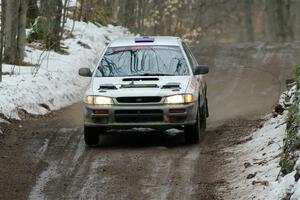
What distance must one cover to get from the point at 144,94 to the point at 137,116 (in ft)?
1.20

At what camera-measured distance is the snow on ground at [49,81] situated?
47.7 ft

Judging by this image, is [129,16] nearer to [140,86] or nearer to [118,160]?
[140,86]

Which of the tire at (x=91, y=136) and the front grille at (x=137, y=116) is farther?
the tire at (x=91, y=136)

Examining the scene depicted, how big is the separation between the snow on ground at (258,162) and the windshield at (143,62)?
1739 millimetres

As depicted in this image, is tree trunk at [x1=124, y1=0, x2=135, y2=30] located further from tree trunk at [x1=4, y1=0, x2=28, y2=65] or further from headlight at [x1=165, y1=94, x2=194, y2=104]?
headlight at [x1=165, y1=94, x2=194, y2=104]

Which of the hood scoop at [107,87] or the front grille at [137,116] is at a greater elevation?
the hood scoop at [107,87]

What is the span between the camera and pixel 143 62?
38.7ft

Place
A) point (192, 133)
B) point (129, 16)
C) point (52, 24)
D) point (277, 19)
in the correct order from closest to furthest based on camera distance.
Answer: point (192, 133)
point (52, 24)
point (129, 16)
point (277, 19)

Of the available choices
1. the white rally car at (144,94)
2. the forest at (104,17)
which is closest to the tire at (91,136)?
the white rally car at (144,94)

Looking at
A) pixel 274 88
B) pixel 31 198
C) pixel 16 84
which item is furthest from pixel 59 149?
pixel 274 88

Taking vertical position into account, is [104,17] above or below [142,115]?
below

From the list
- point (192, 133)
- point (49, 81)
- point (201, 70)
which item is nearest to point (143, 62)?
point (201, 70)

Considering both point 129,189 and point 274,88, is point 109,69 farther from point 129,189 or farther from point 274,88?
point 274,88

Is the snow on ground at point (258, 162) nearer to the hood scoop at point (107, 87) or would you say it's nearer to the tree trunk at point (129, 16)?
the hood scoop at point (107, 87)
